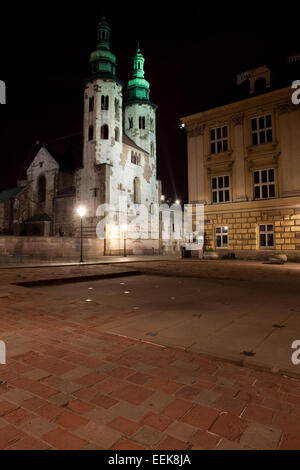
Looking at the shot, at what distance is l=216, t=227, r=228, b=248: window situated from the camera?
76.4ft

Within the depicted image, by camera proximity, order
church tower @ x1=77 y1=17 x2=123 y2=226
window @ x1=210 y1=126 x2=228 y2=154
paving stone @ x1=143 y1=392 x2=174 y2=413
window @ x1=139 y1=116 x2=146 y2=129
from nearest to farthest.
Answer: paving stone @ x1=143 y1=392 x2=174 y2=413
window @ x1=210 y1=126 x2=228 y2=154
church tower @ x1=77 y1=17 x2=123 y2=226
window @ x1=139 y1=116 x2=146 y2=129

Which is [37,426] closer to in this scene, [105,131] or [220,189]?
[220,189]

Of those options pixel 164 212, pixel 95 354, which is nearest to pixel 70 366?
pixel 95 354

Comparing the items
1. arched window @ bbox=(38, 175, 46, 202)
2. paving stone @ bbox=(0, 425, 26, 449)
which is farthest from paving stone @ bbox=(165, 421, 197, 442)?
arched window @ bbox=(38, 175, 46, 202)

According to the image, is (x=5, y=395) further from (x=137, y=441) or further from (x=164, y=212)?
(x=164, y=212)

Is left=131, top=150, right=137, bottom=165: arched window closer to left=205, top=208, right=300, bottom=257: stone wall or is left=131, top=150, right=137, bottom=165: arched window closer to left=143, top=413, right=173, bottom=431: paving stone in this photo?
left=205, top=208, right=300, bottom=257: stone wall

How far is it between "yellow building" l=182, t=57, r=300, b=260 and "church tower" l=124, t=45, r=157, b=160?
26.2 m

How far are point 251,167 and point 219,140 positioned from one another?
3841 millimetres

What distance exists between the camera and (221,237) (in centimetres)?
2350

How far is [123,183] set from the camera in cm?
4234

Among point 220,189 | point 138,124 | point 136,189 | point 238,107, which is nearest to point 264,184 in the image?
point 220,189

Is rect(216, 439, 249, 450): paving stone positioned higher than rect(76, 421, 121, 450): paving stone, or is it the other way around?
rect(76, 421, 121, 450): paving stone

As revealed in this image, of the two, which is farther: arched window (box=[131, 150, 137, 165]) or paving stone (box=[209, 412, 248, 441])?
arched window (box=[131, 150, 137, 165])
